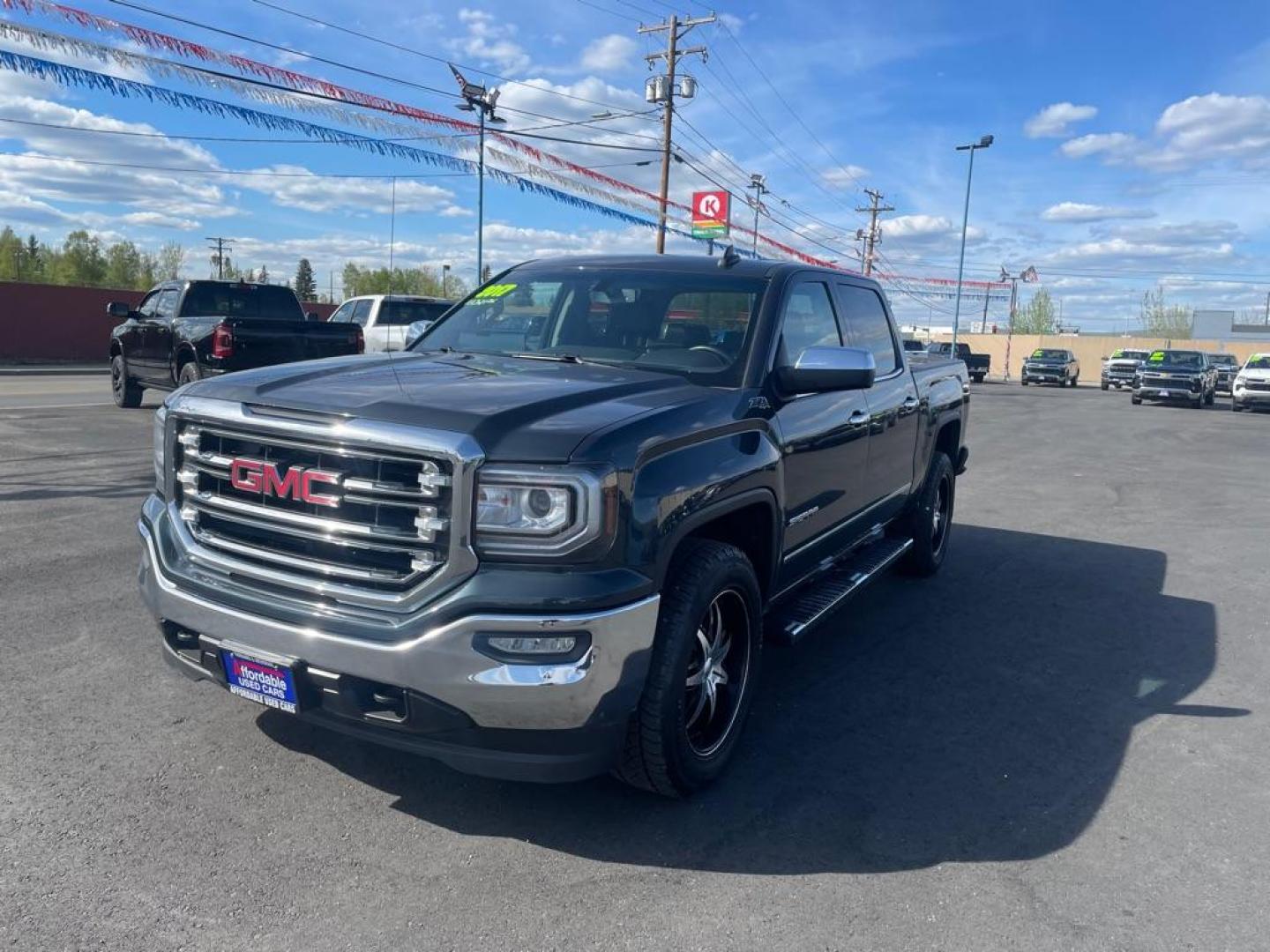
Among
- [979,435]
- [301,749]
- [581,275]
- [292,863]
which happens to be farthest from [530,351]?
[979,435]

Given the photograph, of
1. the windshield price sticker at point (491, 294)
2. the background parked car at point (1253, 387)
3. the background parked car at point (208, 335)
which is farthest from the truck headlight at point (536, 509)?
the background parked car at point (1253, 387)

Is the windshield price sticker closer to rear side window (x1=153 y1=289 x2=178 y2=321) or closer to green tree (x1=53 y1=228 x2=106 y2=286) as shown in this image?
rear side window (x1=153 y1=289 x2=178 y2=321)

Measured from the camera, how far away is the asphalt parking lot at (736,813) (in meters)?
2.67

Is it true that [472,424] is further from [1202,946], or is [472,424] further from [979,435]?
[979,435]

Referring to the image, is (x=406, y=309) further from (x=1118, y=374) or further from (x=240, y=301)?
(x=1118, y=374)

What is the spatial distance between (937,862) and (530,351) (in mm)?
2621

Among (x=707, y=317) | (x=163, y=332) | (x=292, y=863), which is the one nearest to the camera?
(x=292, y=863)

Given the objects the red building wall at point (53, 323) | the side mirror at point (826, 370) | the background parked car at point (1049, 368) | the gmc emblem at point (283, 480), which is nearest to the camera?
the gmc emblem at point (283, 480)

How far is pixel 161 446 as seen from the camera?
3.42 metres

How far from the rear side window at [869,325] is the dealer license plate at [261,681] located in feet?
11.0

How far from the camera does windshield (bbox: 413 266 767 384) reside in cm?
402

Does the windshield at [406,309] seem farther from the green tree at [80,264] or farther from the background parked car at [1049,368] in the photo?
the green tree at [80,264]

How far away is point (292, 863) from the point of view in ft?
9.40

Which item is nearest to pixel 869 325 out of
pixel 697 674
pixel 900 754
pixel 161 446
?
pixel 900 754
